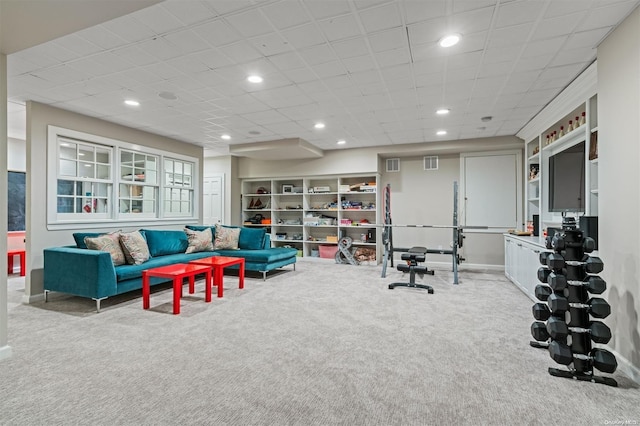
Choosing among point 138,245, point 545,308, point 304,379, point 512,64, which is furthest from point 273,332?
point 512,64

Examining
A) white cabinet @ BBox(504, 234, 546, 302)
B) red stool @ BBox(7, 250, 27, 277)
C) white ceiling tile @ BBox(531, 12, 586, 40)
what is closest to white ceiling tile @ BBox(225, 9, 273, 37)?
white ceiling tile @ BBox(531, 12, 586, 40)

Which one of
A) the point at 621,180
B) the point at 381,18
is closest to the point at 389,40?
the point at 381,18

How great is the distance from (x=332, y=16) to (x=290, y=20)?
314 millimetres

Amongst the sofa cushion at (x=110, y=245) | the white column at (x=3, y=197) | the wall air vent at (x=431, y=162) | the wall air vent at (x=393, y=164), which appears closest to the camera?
the white column at (x=3, y=197)

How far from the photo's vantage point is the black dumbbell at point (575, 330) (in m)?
2.04

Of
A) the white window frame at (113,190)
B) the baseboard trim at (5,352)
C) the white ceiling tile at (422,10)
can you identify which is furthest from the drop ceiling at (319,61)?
the baseboard trim at (5,352)

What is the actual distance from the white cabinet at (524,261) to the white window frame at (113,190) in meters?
5.92

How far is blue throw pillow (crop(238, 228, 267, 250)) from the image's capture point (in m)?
5.90

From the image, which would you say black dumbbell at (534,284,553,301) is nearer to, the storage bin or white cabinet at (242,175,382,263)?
white cabinet at (242,175,382,263)

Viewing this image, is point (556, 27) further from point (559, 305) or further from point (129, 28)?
point (129, 28)

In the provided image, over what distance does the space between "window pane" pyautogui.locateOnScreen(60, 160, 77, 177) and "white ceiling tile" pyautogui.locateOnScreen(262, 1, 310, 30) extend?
3.89 metres

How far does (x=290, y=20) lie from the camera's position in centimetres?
232

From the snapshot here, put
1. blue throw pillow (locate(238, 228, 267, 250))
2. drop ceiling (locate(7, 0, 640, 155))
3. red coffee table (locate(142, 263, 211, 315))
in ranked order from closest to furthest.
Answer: drop ceiling (locate(7, 0, 640, 155)), red coffee table (locate(142, 263, 211, 315)), blue throw pillow (locate(238, 228, 267, 250))

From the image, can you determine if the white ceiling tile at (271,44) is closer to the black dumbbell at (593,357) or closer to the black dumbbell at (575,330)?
the black dumbbell at (575,330)
